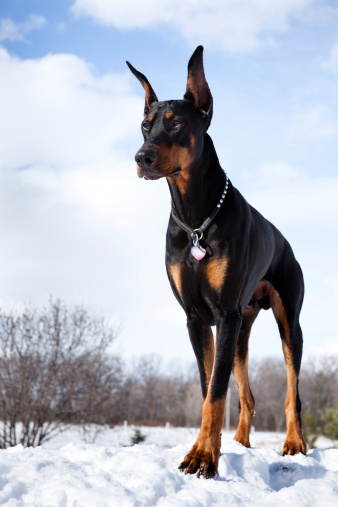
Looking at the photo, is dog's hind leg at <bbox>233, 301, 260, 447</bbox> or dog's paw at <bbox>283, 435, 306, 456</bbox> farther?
dog's hind leg at <bbox>233, 301, 260, 447</bbox>

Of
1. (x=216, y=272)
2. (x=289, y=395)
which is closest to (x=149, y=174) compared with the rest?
(x=216, y=272)

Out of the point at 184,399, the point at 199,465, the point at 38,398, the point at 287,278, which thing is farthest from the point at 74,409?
the point at 184,399

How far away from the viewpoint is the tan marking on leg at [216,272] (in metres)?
3.51

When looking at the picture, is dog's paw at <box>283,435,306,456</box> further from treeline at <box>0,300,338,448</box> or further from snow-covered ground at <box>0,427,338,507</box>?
treeline at <box>0,300,338,448</box>

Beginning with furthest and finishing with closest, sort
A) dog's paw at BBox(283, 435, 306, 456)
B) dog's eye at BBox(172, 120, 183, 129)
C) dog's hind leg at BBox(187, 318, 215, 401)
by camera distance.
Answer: dog's paw at BBox(283, 435, 306, 456)
dog's hind leg at BBox(187, 318, 215, 401)
dog's eye at BBox(172, 120, 183, 129)

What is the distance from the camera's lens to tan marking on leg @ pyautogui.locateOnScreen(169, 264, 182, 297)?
3.72 metres

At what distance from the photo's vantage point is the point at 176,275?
3750mm

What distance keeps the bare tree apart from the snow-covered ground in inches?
668

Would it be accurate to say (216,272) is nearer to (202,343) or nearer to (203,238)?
(203,238)

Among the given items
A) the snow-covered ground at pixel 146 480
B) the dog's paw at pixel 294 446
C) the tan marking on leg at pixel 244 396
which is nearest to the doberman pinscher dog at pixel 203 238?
the snow-covered ground at pixel 146 480

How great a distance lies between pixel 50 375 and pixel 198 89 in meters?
17.9

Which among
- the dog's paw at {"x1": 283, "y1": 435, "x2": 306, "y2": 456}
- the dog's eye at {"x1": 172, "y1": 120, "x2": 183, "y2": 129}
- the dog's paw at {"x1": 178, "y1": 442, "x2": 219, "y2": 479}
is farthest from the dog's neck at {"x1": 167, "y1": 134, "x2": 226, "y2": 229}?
the dog's paw at {"x1": 283, "y1": 435, "x2": 306, "y2": 456}

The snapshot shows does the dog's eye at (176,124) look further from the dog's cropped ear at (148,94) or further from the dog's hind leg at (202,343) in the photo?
the dog's hind leg at (202,343)

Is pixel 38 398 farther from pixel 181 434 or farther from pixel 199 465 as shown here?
pixel 181 434
